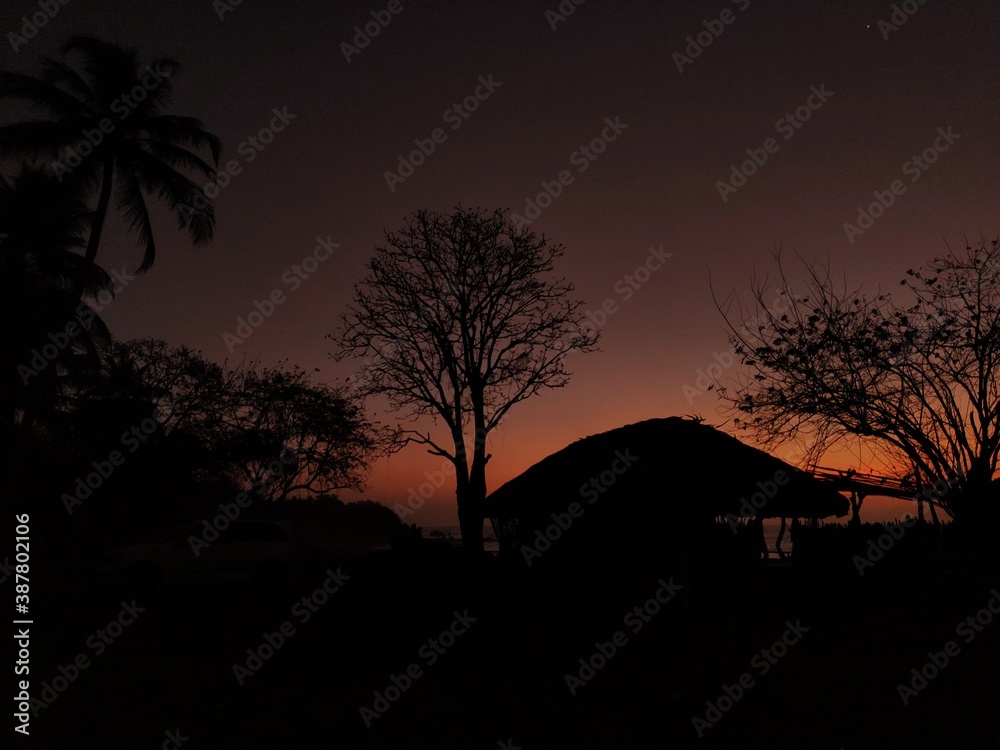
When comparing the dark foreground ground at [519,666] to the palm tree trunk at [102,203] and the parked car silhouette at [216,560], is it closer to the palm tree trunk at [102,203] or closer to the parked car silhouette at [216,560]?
the parked car silhouette at [216,560]

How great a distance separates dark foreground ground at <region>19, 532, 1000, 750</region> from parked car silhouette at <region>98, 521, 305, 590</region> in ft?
1.70

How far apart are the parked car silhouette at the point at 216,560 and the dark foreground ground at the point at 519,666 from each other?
519 millimetres

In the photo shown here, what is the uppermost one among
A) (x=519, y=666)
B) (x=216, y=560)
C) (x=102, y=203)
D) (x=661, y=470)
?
(x=102, y=203)

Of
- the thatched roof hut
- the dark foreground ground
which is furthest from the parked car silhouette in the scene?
the thatched roof hut

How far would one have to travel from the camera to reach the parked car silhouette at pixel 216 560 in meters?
15.8

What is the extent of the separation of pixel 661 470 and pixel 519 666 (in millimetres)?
8920

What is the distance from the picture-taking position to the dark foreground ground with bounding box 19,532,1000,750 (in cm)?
672

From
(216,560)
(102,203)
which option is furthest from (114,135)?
(216,560)

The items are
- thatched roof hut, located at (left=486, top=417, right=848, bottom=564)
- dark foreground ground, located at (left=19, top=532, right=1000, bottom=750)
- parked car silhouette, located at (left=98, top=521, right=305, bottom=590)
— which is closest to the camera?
dark foreground ground, located at (left=19, top=532, right=1000, bottom=750)

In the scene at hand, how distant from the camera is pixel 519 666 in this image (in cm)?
943

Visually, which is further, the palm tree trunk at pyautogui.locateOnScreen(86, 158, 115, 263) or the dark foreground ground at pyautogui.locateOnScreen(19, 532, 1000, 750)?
the palm tree trunk at pyautogui.locateOnScreen(86, 158, 115, 263)

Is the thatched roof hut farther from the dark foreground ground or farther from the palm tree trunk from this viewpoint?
the palm tree trunk

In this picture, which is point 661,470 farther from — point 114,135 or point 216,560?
point 114,135

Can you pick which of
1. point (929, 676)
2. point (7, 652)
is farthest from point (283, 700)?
point (929, 676)
